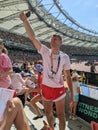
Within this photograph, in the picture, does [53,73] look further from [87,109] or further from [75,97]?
[75,97]

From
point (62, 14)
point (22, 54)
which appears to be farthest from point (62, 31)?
point (22, 54)

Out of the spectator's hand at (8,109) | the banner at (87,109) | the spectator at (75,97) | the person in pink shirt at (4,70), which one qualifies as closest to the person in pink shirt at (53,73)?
the person in pink shirt at (4,70)

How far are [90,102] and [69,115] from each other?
2.86ft

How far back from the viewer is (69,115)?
8258mm

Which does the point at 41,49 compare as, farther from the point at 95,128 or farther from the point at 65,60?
the point at 95,128

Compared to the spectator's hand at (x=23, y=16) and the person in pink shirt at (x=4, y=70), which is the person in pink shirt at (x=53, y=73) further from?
the person in pink shirt at (x=4, y=70)

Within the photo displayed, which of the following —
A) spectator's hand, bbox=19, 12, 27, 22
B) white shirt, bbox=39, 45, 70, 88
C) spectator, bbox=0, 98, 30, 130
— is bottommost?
spectator, bbox=0, 98, 30, 130

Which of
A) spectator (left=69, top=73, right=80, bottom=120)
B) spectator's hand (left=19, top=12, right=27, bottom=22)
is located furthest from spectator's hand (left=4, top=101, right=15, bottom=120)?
spectator (left=69, top=73, right=80, bottom=120)

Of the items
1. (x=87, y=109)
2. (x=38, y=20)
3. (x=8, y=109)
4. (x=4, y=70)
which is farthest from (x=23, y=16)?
(x=38, y=20)

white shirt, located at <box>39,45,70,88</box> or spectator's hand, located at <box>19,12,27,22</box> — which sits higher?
spectator's hand, located at <box>19,12,27,22</box>

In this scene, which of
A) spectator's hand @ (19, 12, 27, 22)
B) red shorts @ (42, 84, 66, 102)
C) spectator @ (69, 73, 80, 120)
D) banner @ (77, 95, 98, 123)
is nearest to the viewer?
spectator's hand @ (19, 12, 27, 22)

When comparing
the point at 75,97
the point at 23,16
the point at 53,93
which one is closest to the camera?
the point at 23,16

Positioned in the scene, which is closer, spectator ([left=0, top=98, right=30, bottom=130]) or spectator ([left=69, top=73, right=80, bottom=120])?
spectator ([left=0, top=98, right=30, bottom=130])

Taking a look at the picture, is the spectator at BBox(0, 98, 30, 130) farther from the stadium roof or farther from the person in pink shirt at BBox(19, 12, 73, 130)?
the stadium roof
